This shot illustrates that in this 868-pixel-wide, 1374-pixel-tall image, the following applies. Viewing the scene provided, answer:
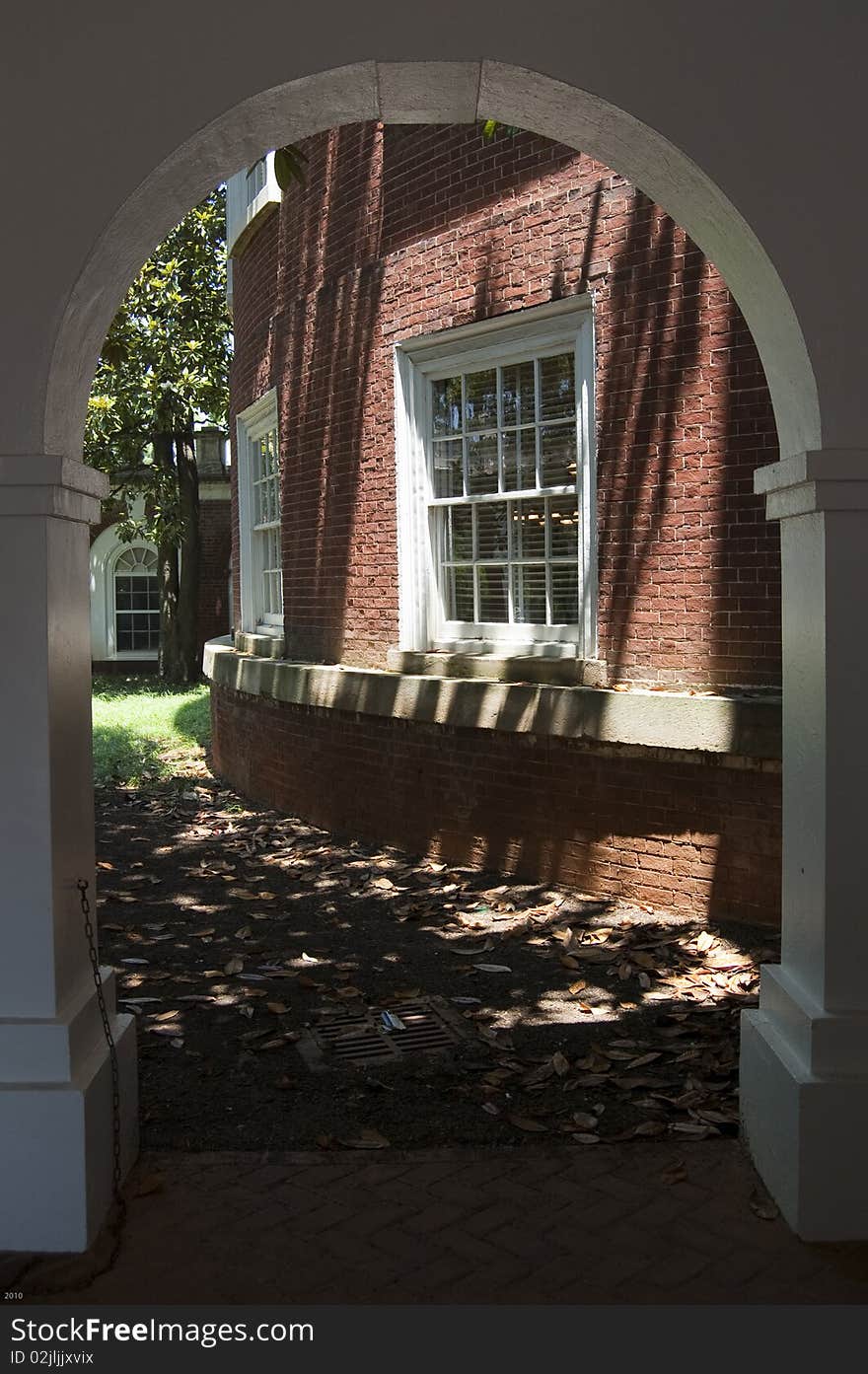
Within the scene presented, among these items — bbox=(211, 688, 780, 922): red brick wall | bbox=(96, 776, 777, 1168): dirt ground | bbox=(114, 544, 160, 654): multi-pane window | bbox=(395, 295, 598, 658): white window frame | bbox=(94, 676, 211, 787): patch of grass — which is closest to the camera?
bbox=(96, 776, 777, 1168): dirt ground

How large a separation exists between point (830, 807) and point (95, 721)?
48.3 feet

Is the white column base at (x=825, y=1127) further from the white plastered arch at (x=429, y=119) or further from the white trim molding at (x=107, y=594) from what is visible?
the white trim molding at (x=107, y=594)

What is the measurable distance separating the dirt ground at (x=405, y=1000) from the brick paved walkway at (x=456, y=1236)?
23 cm

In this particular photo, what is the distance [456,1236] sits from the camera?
3523mm

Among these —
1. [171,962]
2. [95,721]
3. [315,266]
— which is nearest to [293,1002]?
[171,962]

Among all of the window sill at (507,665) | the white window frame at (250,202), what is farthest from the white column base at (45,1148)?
the white window frame at (250,202)

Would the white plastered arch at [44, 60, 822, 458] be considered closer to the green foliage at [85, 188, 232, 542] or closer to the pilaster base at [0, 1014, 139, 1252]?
the pilaster base at [0, 1014, 139, 1252]

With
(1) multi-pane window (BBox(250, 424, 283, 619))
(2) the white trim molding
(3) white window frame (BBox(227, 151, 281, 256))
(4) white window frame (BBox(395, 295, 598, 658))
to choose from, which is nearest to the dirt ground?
(4) white window frame (BBox(395, 295, 598, 658))

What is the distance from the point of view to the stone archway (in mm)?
3447

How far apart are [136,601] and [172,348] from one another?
7.90m

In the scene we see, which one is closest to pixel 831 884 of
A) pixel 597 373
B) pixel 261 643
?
pixel 597 373

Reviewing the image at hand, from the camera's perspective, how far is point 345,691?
28.8ft

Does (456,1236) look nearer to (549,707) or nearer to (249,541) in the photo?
(549,707)

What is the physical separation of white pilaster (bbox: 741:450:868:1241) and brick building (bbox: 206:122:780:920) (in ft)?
8.66
